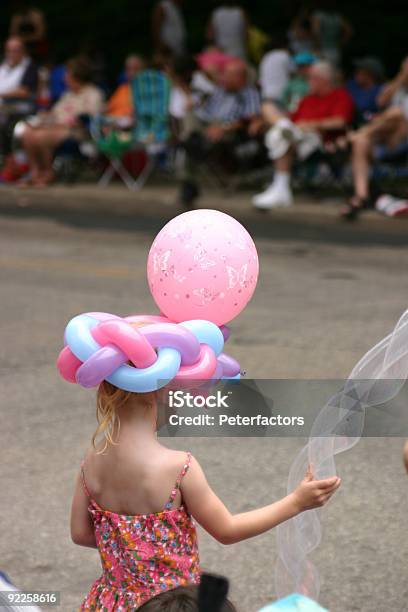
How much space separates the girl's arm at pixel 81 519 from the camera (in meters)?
3.06

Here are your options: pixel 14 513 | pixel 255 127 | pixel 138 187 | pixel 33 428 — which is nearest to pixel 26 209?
pixel 138 187

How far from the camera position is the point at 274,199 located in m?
14.0

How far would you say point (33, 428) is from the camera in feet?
19.1

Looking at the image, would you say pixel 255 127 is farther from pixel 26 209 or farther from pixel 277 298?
pixel 277 298

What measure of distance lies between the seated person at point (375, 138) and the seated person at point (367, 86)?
3.05ft

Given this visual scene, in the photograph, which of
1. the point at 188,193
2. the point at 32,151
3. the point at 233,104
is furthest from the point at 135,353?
the point at 32,151

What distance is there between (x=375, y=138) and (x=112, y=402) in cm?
1090

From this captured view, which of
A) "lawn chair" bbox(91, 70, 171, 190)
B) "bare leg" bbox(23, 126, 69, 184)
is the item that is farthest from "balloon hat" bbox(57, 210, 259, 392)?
"bare leg" bbox(23, 126, 69, 184)

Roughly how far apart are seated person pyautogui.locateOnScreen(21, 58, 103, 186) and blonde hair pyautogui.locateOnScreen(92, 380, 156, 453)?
13.2m

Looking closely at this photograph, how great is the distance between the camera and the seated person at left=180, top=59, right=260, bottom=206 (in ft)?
47.8

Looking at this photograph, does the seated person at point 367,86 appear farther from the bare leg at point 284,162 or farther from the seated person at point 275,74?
the bare leg at point 284,162

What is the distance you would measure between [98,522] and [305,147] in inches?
436

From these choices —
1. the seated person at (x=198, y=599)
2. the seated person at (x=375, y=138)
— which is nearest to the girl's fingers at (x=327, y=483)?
the seated person at (x=198, y=599)

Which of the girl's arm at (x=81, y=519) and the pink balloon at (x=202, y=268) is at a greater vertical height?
the pink balloon at (x=202, y=268)
